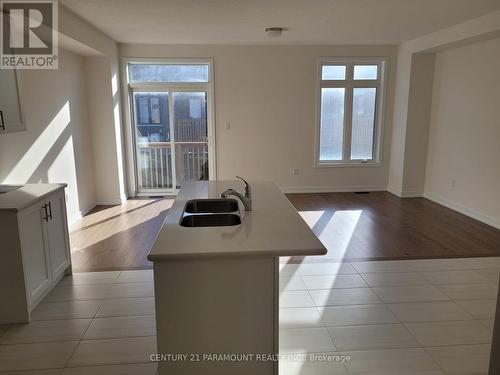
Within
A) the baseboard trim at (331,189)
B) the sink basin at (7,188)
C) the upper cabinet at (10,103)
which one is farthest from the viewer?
the baseboard trim at (331,189)

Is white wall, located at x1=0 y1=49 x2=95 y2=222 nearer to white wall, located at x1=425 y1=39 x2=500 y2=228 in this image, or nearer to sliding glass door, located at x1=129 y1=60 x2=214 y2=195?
sliding glass door, located at x1=129 y1=60 x2=214 y2=195

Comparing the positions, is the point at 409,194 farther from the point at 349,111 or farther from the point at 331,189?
the point at 349,111

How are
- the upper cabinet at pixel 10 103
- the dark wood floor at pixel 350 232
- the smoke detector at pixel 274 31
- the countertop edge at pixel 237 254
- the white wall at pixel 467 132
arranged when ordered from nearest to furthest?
the countertop edge at pixel 237 254 < the upper cabinet at pixel 10 103 < the dark wood floor at pixel 350 232 < the white wall at pixel 467 132 < the smoke detector at pixel 274 31

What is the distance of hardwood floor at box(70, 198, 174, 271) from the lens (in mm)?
3537

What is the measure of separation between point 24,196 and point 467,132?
529 cm

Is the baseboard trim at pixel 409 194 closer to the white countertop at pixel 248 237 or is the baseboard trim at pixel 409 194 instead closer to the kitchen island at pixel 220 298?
the white countertop at pixel 248 237

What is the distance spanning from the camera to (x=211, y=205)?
2525 millimetres

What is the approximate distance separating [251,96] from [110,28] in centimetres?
237

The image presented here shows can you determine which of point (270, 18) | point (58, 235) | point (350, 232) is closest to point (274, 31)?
point (270, 18)

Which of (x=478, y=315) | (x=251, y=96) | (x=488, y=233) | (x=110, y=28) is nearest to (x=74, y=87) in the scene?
(x=110, y=28)

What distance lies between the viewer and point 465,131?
507cm

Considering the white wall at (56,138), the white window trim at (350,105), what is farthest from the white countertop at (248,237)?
the white window trim at (350,105)

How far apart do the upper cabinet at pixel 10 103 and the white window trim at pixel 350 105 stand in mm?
4420

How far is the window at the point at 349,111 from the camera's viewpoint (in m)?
6.25
